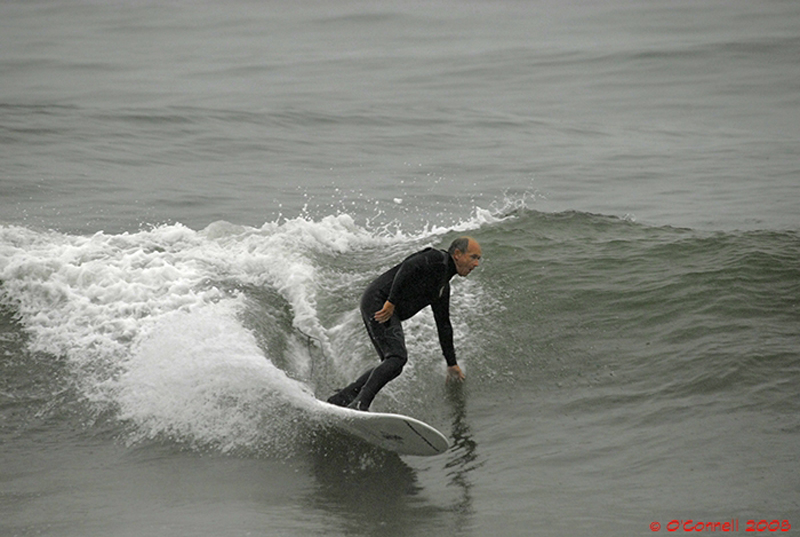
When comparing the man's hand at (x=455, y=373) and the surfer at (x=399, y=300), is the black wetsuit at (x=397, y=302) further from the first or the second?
the man's hand at (x=455, y=373)

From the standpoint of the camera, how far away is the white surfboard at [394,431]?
6.16 metres

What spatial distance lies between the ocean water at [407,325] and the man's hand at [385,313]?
0.91 metres

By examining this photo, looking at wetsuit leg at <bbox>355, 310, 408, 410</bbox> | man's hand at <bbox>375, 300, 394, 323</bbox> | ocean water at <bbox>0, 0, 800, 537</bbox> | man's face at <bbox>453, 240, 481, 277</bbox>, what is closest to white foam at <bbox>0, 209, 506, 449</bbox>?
ocean water at <bbox>0, 0, 800, 537</bbox>

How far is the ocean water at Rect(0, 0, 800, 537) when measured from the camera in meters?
5.80

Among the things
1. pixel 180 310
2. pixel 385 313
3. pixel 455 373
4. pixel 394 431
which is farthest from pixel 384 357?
pixel 180 310

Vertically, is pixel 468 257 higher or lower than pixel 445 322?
higher

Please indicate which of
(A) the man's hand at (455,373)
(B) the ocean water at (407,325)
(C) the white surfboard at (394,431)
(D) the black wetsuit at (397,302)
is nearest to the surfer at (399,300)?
(D) the black wetsuit at (397,302)

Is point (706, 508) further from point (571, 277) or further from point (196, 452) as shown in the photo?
point (571, 277)

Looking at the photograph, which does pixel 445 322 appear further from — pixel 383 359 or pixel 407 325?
pixel 407 325

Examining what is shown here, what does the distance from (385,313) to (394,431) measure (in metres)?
1.00

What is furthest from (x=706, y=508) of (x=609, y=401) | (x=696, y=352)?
(x=696, y=352)

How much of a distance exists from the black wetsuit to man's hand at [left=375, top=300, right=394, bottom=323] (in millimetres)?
47

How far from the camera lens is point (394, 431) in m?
6.24

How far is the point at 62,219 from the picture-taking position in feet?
45.0
